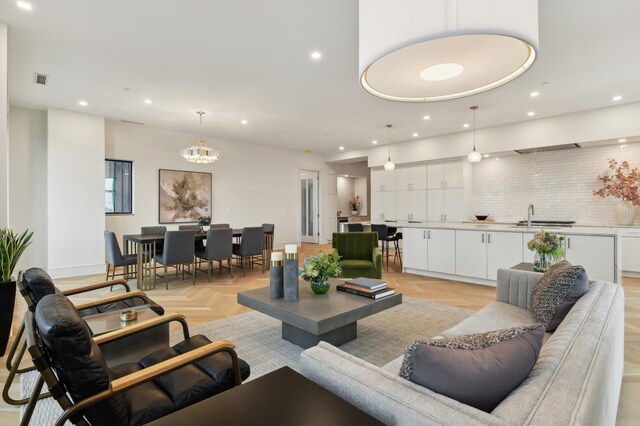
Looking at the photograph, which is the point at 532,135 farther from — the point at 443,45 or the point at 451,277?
the point at 443,45

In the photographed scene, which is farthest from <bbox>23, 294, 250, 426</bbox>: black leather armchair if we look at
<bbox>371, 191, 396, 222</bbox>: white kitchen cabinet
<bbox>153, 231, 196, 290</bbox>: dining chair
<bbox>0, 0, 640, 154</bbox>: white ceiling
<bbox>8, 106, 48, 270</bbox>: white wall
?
<bbox>371, 191, 396, 222</bbox>: white kitchen cabinet

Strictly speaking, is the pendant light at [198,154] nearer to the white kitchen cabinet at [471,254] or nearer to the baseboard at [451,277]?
the baseboard at [451,277]

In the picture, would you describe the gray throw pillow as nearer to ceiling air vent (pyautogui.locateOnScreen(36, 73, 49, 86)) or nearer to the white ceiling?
the white ceiling

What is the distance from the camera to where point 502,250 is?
473 centimetres

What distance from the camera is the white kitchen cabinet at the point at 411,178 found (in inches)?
328

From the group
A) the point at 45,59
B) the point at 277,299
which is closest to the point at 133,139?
the point at 45,59

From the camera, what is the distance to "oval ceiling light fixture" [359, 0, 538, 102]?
42.1 inches

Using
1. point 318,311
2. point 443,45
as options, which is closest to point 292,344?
point 318,311

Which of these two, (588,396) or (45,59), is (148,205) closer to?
(45,59)

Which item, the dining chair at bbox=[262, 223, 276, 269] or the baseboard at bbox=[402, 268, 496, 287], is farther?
the dining chair at bbox=[262, 223, 276, 269]

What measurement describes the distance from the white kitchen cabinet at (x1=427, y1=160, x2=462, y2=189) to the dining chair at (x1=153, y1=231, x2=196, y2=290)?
18.9 ft

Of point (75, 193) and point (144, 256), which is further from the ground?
point (75, 193)

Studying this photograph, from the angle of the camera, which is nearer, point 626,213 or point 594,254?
point 594,254

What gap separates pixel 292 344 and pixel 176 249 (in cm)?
285
